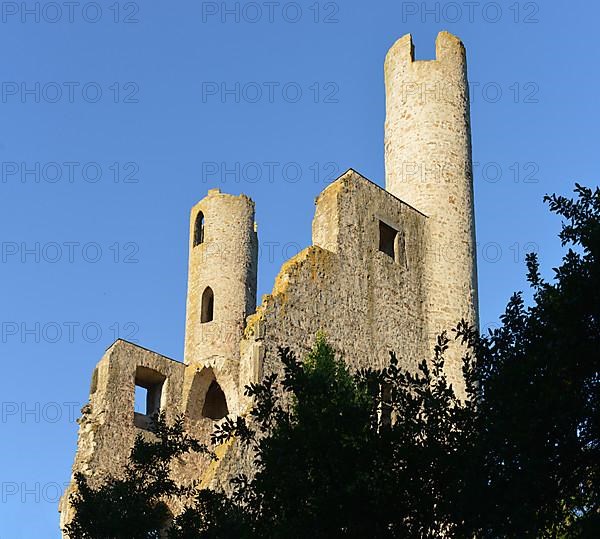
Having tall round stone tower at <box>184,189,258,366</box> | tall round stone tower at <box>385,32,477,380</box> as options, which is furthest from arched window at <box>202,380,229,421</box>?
tall round stone tower at <box>385,32,477,380</box>

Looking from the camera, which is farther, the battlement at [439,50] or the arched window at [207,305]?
the arched window at [207,305]

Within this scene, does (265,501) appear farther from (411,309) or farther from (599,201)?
(411,309)

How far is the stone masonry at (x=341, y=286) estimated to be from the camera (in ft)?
63.1

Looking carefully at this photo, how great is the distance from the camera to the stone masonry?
63.1 ft

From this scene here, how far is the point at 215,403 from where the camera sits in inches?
1030

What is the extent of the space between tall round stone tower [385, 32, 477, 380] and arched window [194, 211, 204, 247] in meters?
6.50

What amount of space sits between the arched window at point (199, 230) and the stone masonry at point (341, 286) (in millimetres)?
100

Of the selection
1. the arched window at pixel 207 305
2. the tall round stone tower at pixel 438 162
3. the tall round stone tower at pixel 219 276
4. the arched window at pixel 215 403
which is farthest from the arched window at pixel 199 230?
the tall round stone tower at pixel 438 162

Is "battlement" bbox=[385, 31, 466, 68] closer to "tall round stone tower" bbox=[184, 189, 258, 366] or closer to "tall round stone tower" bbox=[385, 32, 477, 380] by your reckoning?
"tall round stone tower" bbox=[385, 32, 477, 380]

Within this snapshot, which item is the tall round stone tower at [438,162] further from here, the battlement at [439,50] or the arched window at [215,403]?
the arched window at [215,403]

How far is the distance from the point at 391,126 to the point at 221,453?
867 cm

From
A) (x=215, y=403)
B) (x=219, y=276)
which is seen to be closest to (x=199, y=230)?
(x=219, y=276)

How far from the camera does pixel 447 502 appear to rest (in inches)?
444

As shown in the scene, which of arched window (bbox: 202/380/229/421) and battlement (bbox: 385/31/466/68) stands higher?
battlement (bbox: 385/31/466/68)
